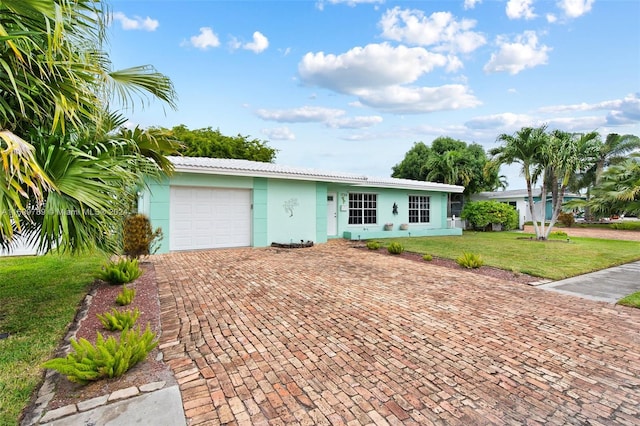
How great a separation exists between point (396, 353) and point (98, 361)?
2.91 m

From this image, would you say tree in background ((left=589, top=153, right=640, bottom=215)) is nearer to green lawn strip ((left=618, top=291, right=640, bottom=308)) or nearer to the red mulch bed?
green lawn strip ((left=618, top=291, right=640, bottom=308))

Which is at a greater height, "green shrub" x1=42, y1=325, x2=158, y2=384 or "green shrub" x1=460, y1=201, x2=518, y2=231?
"green shrub" x1=460, y1=201, x2=518, y2=231

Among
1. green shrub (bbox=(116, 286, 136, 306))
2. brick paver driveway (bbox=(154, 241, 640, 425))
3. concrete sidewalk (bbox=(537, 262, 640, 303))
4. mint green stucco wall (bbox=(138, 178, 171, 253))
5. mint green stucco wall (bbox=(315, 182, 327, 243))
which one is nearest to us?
brick paver driveway (bbox=(154, 241, 640, 425))

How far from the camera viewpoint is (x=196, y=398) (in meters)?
2.56

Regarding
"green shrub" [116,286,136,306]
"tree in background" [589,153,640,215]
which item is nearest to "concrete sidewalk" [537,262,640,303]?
"tree in background" [589,153,640,215]

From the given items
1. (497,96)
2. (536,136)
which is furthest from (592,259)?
(497,96)

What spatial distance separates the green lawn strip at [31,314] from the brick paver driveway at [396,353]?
1.16 meters

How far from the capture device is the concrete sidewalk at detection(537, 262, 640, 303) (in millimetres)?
5781

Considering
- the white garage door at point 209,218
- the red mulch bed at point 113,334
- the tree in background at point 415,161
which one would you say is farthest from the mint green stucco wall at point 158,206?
the tree in background at point 415,161

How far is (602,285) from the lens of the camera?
6527mm

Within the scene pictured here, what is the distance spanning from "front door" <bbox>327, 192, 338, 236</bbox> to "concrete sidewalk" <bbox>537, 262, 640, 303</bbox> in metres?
9.10

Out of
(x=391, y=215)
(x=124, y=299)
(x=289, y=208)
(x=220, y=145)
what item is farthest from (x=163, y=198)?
(x=220, y=145)

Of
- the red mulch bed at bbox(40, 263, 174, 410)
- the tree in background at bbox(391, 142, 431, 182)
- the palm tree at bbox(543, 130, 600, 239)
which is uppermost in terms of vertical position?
the tree in background at bbox(391, 142, 431, 182)

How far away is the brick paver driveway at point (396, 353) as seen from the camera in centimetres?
246
